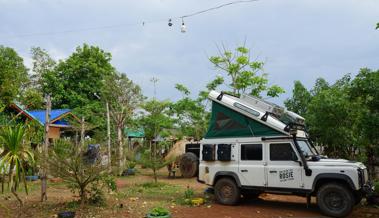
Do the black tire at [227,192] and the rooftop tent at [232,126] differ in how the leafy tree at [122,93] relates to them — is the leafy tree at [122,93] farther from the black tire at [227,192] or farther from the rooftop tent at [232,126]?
the black tire at [227,192]

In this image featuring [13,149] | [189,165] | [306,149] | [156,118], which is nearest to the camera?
[13,149]

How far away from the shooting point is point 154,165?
659 inches

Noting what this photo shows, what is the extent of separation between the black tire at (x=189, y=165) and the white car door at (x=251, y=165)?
9382 millimetres

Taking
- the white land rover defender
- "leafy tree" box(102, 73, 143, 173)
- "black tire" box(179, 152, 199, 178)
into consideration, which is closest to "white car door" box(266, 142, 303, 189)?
the white land rover defender

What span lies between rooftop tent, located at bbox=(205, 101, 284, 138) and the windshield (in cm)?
72

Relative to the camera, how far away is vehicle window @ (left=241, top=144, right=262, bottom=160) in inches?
419

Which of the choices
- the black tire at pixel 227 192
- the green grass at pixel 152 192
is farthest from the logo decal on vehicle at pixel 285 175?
the green grass at pixel 152 192

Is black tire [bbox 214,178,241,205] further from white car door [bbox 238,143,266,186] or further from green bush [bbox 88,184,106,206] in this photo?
green bush [bbox 88,184,106,206]

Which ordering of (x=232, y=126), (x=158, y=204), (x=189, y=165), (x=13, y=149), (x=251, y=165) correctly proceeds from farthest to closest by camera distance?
(x=189, y=165)
(x=232, y=126)
(x=158, y=204)
(x=251, y=165)
(x=13, y=149)

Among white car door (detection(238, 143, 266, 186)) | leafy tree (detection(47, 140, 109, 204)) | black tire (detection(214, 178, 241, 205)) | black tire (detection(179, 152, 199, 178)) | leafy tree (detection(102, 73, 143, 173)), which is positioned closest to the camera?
leafy tree (detection(47, 140, 109, 204))

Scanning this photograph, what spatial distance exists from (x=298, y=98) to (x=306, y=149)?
58.7 feet

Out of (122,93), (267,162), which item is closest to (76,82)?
(122,93)

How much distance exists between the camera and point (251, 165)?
10.7m

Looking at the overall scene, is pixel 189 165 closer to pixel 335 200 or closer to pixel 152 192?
pixel 152 192
